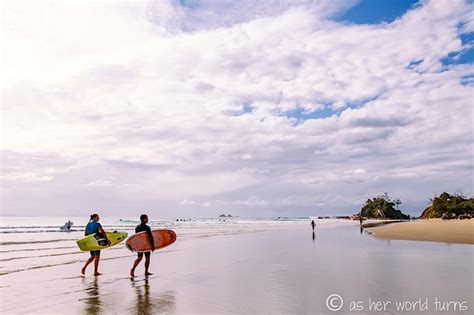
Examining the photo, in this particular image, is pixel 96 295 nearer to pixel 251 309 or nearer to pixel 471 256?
pixel 251 309

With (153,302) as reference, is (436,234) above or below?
below

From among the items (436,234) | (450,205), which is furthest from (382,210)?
(436,234)

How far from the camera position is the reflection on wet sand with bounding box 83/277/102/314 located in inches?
388

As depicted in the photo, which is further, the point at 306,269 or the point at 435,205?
the point at 435,205

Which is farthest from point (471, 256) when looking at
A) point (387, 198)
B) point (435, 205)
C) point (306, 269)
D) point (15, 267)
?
point (387, 198)

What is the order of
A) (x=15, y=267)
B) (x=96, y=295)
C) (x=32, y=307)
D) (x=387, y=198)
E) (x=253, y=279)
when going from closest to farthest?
(x=32, y=307)
(x=96, y=295)
(x=253, y=279)
(x=15, y=267)
(x=387, y=198)

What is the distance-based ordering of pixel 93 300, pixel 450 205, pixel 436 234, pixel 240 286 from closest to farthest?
pixel 93 300 < pixel 240 286 < pixel 436 234 < pixel 450 205

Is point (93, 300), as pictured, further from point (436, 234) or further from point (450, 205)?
point (450, 205)

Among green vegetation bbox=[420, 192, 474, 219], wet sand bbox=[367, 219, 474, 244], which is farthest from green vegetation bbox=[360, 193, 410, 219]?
wet sand bbox=[367, 219, 474, 244]

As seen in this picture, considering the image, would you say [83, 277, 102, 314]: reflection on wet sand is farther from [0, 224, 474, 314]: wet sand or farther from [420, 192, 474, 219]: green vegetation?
[420, 192, 474, 219]: green vegetation

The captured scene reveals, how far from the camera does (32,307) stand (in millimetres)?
10492

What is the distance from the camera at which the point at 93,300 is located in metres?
11.0

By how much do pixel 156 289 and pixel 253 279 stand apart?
3.45 meters

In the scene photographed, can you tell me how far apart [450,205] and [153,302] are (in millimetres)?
81113
